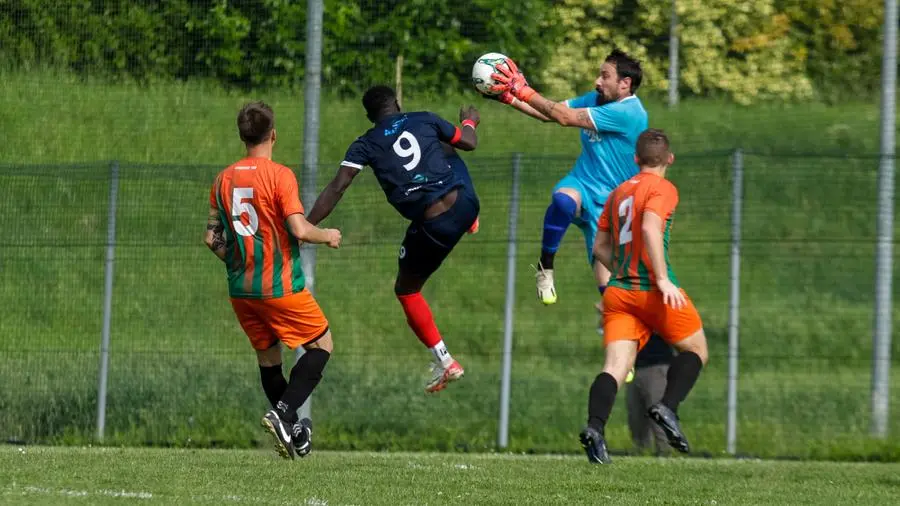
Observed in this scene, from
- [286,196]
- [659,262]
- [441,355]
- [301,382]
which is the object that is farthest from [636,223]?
[441,355]

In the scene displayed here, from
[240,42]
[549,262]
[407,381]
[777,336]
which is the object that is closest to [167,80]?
[240,42]

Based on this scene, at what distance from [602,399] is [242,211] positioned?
2337mm

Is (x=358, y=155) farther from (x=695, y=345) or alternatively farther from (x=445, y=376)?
(x=695, y=345)

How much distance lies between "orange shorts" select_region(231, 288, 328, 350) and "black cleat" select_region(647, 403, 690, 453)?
6.83 ft

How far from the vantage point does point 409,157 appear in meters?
9.71

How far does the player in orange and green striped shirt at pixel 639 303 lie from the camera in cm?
841

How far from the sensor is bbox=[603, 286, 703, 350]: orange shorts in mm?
8547

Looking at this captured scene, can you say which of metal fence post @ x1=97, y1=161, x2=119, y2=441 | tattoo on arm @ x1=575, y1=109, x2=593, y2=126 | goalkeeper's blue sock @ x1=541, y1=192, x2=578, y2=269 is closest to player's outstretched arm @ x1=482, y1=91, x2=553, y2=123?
tattoo on arm @ x1=575, y1=109, x2=593, y2=126

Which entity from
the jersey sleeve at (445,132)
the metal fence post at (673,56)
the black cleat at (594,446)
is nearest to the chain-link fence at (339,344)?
the metal fence post at (673,56)

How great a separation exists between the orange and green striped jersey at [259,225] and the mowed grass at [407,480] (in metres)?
1.10

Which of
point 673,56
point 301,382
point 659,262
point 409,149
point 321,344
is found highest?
point 673,56

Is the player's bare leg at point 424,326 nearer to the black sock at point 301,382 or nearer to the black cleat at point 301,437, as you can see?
the black sock at point 301,382

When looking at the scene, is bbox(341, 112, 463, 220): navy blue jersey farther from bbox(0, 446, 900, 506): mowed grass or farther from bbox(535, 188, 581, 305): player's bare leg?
bbox(0, 446, 900, 506): mowed grass

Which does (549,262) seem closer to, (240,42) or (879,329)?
(879,329)
